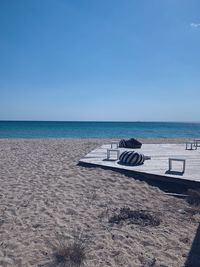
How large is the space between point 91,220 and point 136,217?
82 centimetres

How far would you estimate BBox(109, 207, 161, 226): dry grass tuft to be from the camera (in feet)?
16.3

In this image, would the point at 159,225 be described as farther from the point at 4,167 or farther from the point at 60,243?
the point at 4,167

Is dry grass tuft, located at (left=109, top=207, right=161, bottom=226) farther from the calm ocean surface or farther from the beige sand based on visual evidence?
the calm ocean surface

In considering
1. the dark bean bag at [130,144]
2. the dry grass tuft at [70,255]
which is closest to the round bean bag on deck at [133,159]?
the dark bean bag at [130,144]

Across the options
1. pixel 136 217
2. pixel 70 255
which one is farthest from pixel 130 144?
pixel 70 255

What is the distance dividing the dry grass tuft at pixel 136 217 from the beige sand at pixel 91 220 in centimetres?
13

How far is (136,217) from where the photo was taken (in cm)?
520

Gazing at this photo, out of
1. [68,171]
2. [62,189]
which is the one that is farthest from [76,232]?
[68,171]

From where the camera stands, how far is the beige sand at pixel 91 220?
3.87 metres

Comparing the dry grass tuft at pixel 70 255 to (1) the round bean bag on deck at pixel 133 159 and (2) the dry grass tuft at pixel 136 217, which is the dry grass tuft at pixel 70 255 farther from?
(1) the round bean bag on deck at pixel 133 159

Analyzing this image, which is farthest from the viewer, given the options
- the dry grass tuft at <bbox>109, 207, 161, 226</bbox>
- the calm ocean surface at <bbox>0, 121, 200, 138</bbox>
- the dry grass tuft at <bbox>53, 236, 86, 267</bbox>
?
the calm ocean surface at <bbox>0, 121, 200, 138</bbox>

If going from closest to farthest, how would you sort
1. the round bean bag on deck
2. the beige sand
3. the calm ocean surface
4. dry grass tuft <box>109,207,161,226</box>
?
the beige sand, dry grass tuft <box>109,207,161,226</box>, the round bean bag on deck, the calm ocean surface

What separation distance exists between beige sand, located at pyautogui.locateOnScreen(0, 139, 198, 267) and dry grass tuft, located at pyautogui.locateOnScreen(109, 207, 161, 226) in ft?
0.42

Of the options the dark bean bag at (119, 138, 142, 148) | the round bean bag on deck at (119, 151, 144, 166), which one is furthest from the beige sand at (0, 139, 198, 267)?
the dark bean bag at (119, 138, 142, 148)
